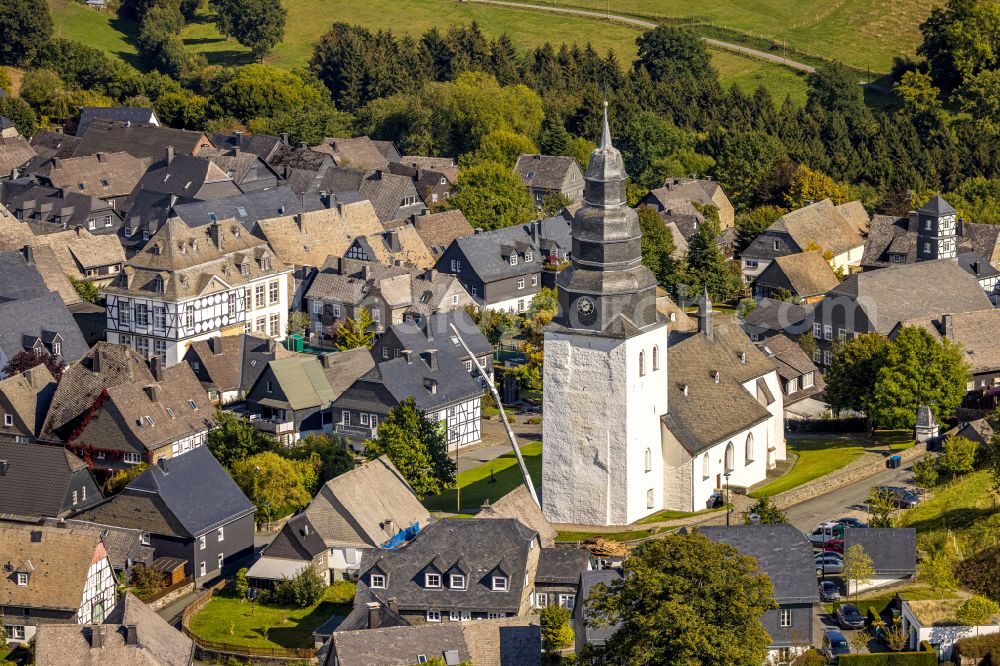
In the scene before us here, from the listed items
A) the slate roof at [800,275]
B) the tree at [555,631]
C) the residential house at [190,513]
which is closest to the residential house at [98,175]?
the slate roof at [800,275]

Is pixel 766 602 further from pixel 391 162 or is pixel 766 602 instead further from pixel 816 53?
pixel 816 53

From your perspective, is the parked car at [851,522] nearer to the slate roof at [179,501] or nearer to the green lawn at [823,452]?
the green lawn at [823,452]

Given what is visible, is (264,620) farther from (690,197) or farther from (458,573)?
(690,197)

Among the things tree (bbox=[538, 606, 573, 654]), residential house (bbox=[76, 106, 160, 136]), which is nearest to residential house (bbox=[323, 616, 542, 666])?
tree (bbox=[538, 606, 573, 654])

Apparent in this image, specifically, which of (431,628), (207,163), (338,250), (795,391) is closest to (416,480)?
(431,628)

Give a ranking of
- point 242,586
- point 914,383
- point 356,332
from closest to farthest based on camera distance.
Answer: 1. point 242,586
2. point 914,383
3. point 356,332

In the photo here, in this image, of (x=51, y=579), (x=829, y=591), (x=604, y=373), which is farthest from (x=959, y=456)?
(x=51, y=579)
